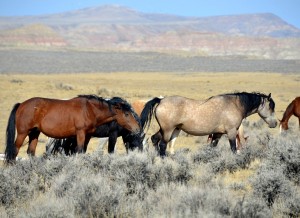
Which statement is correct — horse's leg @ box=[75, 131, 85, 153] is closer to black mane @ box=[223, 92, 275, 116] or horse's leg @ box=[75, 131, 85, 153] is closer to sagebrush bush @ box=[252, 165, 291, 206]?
black mane @ box=[223, 92, 275, 116]

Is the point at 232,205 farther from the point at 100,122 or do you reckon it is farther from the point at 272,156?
the point at 100,122

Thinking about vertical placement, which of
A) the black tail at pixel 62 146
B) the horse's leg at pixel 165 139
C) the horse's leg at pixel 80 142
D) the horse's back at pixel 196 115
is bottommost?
the black tail at pixel 62 146

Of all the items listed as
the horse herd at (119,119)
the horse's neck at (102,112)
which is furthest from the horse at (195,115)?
the horse's neck at (102,112)

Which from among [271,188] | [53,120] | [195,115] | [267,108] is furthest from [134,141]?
[271,188]

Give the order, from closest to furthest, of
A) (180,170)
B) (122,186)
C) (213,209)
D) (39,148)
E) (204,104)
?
(213,209)
(122,186)
(180,170)
(204,104)
(39,148)

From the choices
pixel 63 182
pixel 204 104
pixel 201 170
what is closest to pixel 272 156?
pixel 201 170

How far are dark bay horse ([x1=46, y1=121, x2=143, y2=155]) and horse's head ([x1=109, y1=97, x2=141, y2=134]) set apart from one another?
44cm

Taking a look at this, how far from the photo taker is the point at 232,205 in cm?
579

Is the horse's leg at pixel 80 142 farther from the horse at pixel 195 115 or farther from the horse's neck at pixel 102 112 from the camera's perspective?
the horse at pixel 195 115

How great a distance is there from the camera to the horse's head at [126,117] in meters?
10.1

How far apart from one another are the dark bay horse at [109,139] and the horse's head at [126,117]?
17.4 inches

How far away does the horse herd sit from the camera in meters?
9.50

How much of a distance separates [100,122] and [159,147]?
1.41 meters

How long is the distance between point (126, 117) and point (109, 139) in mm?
834
